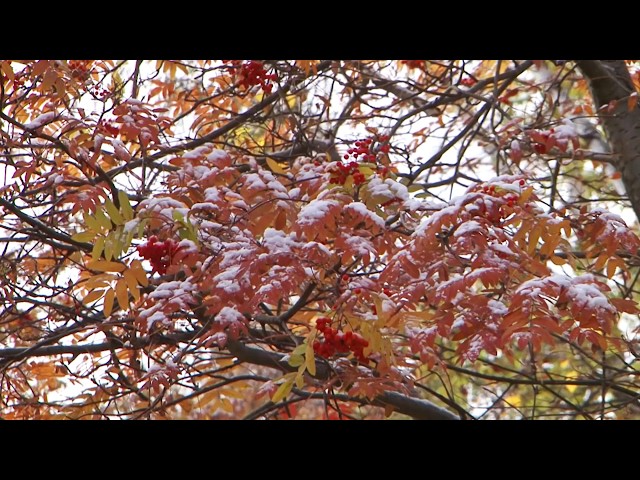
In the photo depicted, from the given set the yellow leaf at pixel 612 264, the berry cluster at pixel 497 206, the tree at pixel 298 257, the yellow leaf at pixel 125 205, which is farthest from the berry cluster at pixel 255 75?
the yellow leaf at pixel 612 264

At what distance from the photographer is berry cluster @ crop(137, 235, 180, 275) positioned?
2668mm

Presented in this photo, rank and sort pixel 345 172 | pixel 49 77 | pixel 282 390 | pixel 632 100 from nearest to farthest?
pixel 282 390 → pixel 345 172 → pixel 49 77 → pixel 632 100

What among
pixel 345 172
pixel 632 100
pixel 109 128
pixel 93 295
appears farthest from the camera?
pixel 632 100

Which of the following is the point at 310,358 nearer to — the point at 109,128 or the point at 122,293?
the point at 122,293

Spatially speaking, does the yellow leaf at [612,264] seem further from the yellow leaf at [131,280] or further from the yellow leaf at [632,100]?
the yellow leaf at [131,280]

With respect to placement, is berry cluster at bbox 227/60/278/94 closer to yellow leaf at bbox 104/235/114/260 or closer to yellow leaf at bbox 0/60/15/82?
yellow leaf at bbox 0/60/15/82

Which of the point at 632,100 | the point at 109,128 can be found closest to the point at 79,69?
the point at 109,128

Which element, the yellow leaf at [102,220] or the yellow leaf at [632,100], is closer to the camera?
the yellow leaf at [102,220]

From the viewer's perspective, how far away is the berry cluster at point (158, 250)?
267 centimetres

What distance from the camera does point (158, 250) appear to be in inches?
105

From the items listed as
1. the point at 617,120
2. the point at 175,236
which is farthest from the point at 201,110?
the point at 617,120

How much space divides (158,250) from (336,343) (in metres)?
0.71

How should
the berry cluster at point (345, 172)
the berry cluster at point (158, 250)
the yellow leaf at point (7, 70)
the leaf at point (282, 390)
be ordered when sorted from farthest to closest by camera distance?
1. the yellow leaf at point (7, 70)
2. the berry cluster at point (345, 172)
3. the berry cluster at point (158, 250)
4. the leaf at point (282, 390)

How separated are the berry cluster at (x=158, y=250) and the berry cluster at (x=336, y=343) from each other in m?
0.58
